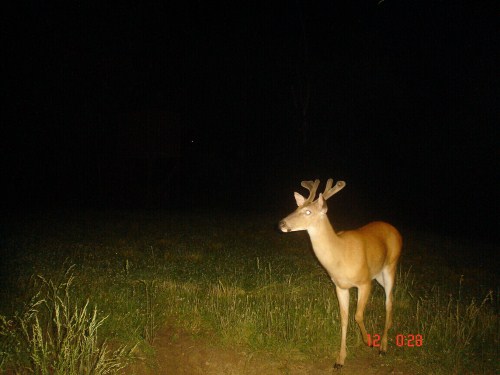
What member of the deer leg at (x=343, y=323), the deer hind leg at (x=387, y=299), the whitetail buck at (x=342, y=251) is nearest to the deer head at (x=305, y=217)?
the whitetail buck at (x=342, y=251)

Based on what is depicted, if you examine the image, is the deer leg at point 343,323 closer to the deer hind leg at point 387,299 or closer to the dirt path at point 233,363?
the dirt path at point 233,363

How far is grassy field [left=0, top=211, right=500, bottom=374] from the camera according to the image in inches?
162

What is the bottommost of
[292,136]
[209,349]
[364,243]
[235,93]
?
[209,349]

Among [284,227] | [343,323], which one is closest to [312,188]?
[284,227]

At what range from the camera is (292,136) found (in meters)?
29.7

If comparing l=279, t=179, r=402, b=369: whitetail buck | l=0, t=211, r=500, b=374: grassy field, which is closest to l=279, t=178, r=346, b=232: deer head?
l=279, t=179, r=402, b=369: whitetail buck

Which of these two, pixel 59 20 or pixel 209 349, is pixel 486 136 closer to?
pixel 59 20

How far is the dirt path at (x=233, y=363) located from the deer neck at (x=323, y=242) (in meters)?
1.00

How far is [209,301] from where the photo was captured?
562 centimetres

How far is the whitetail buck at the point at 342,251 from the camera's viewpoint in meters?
4.29

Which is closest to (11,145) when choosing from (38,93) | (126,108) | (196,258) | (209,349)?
(38,93)

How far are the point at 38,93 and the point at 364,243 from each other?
17.3 metres

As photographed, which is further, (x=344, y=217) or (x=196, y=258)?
(x=344, y=217)

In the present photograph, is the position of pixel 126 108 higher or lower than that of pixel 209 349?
higher
